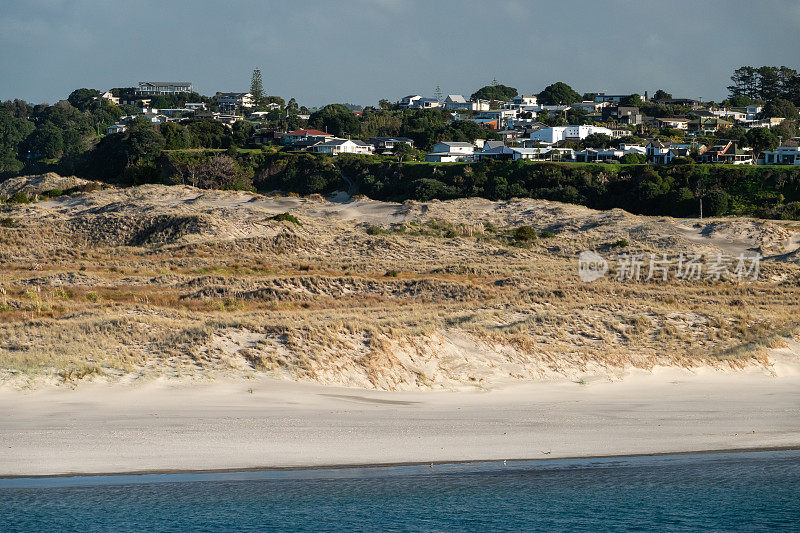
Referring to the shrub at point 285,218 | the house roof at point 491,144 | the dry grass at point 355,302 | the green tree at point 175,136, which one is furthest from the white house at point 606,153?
the green tree at point 175,136

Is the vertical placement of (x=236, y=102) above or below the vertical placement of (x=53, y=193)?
above

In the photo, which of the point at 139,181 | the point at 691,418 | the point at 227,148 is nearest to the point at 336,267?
the point at 691,418

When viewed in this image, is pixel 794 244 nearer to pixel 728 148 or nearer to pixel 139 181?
pixel 728 148

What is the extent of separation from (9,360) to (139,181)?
239 feet

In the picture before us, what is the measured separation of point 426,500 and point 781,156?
8309cm

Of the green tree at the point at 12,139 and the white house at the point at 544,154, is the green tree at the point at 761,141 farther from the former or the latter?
the green tree at the point at 12,139

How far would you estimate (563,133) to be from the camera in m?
111

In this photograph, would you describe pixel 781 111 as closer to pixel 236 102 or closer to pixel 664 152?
pixel 664 152

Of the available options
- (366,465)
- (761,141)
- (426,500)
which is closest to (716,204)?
(761,141)

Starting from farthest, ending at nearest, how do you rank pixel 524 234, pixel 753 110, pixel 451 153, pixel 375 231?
pixel 753 110, pixel 451 153, pixel 375 231, pixel 524 234


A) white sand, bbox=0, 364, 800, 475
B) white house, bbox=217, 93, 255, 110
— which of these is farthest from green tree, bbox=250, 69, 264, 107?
white sand, bbox=0, 364, 800, 475

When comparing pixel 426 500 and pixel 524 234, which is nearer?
pixel 426 500

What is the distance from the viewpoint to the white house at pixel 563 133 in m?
109

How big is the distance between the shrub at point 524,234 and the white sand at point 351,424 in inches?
1331
